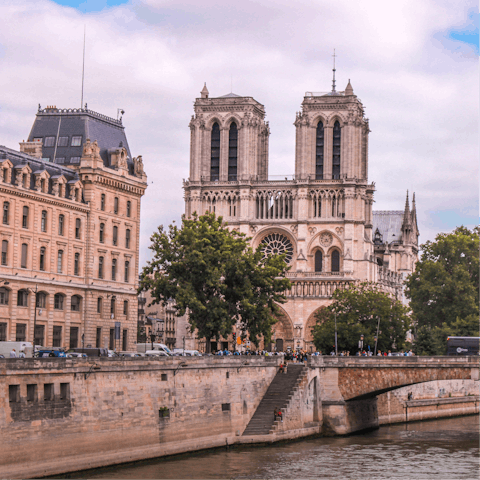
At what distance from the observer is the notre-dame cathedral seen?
141625 millimetres

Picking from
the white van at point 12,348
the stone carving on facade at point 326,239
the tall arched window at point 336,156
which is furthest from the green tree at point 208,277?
the tall arched window at point 336,156

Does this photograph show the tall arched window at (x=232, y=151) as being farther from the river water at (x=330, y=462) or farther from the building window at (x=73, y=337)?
the river water at (x=330, y=462)

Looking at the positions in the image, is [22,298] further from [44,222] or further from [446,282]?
[446,282]

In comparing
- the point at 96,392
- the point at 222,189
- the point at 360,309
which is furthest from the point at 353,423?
the point at 222,189

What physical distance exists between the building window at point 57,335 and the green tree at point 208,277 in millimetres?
7815

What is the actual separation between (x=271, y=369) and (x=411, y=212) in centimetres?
12293

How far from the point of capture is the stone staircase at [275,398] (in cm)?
6247

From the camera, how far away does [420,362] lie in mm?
72625

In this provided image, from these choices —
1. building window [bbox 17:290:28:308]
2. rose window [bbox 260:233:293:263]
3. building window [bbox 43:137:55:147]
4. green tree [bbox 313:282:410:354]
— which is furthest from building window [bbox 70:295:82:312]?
rose window [bbox 260:233:293:263]

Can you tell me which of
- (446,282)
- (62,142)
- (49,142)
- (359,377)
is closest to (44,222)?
(62,142)

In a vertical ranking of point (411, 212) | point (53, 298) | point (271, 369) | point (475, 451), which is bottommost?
point (475, 451)

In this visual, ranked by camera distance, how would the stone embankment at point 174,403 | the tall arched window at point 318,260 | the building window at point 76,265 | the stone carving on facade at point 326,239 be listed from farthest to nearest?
the tall arched window at point 318,260 → the stone carving on facade at point 326,239 → the building window at point 76,265 → the stone embankment at point 174,403

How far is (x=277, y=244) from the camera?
479 ft

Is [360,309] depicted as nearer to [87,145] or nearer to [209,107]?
[87,145]
